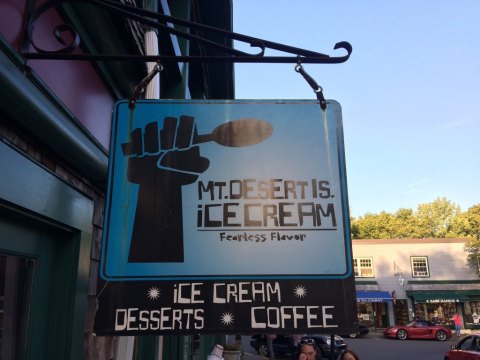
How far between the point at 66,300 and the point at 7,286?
0.40 metres

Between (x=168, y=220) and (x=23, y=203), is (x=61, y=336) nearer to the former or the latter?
(x=23, y=203)

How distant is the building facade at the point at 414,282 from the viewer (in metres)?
27.9

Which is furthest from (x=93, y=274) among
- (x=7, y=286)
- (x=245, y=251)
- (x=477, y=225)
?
(x=477, y=225)

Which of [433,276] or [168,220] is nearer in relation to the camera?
[168,220]

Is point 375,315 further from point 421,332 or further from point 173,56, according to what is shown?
point 173,56

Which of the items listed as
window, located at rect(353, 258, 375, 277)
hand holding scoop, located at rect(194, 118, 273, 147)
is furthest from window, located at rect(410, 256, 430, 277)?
hand holding scoop, located at rect(194, 118, 273, 147)

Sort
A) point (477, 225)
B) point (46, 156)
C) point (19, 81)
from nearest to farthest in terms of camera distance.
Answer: point (19, 81) → point (46, 156) → point (477, 225)

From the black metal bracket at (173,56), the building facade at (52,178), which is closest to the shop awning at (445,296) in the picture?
the building facade at (52,178)

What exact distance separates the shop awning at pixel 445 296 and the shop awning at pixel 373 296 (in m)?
1.67

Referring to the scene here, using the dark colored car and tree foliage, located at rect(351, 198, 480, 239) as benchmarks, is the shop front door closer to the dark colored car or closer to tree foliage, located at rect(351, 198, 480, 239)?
the dark colored car

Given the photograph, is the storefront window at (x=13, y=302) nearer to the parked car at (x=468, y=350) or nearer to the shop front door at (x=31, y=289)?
the shop front door at (x=31, y=289)

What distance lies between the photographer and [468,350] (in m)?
9.61

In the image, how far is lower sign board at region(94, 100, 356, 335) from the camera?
70.6 inches

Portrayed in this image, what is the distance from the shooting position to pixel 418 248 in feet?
96.4
